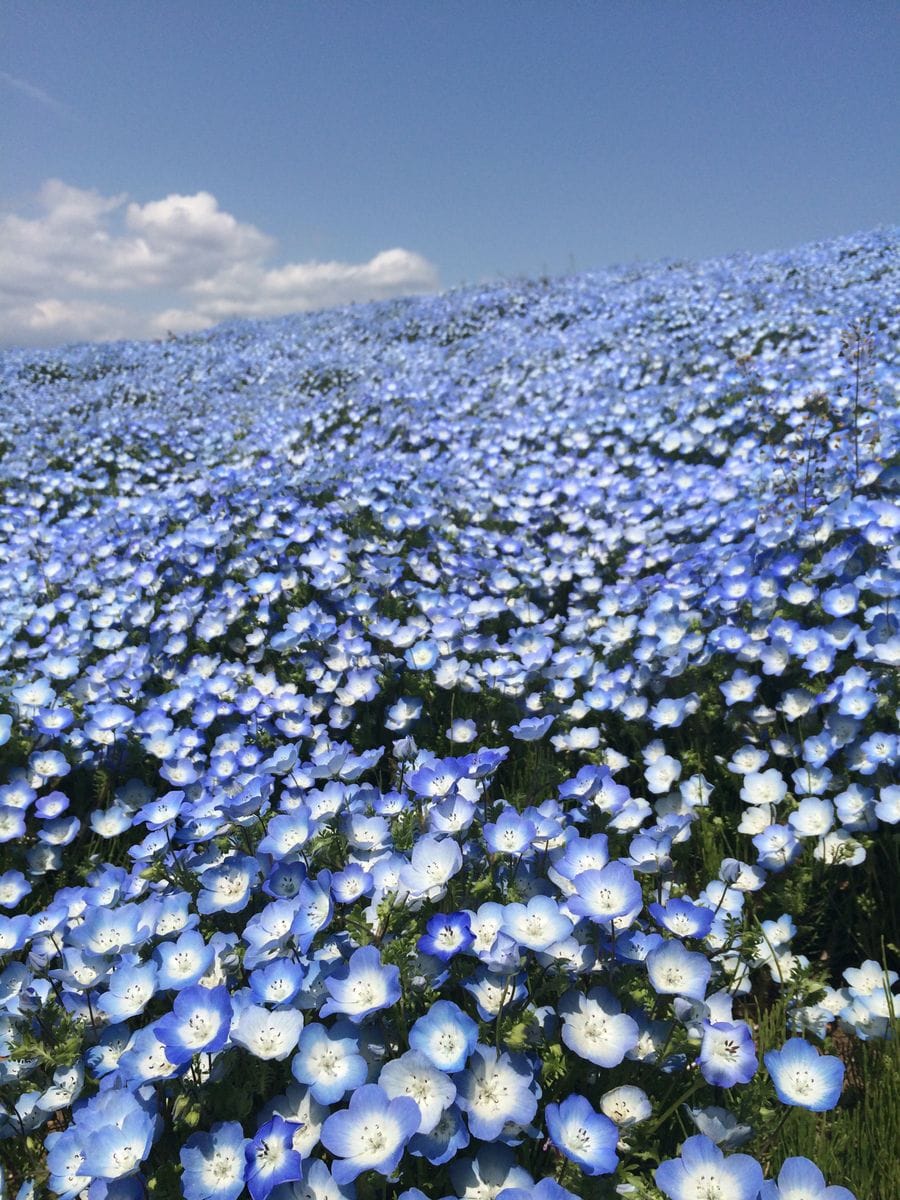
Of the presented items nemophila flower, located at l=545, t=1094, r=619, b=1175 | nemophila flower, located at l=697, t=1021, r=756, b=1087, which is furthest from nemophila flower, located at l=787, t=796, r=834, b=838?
nemophila flower, located at l=545, t=1094, r=619, b=1175

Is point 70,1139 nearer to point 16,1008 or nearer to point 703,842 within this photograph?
point 16,1008

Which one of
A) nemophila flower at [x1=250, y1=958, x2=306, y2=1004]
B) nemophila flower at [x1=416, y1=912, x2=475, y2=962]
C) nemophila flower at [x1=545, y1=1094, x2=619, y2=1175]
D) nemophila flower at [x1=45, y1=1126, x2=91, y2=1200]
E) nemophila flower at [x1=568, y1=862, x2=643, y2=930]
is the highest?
nemophila flower at [x1=568, y1=862, x2=643, y2=930]

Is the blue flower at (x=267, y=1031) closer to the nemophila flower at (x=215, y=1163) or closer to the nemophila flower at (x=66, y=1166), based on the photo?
the nemophila flower at (x=215, y=1163)

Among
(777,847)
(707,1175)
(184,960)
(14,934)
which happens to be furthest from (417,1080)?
(777,847)

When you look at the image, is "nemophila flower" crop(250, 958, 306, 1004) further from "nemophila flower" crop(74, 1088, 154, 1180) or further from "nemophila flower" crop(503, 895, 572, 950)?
"nemophila flower" crop(503, 895, 572, 950)

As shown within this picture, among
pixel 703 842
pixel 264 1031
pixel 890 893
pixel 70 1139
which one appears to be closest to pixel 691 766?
pixel 703 842

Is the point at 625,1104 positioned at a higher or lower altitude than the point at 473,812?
lower

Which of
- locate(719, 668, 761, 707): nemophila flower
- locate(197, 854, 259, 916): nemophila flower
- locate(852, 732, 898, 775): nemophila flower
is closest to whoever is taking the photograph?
locate(197, 854, 259, 916): nemophila flower

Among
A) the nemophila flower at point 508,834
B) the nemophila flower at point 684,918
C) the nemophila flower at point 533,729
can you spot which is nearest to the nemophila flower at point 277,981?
the nemophila flower at point 508,834

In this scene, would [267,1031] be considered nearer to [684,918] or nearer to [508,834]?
[508,834]
